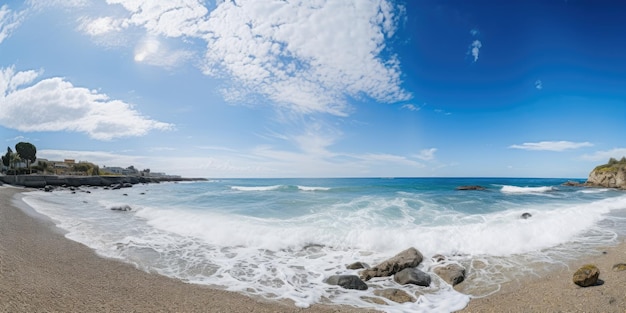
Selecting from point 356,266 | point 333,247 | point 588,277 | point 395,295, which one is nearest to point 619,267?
point 588,277

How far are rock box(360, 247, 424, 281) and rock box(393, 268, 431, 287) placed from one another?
0.26m

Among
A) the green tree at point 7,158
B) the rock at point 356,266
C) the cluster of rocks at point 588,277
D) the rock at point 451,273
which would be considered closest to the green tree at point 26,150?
the green tree at point 7,158

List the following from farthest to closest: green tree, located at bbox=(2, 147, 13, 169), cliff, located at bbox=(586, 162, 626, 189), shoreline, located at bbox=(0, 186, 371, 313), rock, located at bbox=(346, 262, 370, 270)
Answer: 1. green tree, located at bbox=(2, 147, 13, 169)
2. cliff, located at bbox=(586, 162, 626, 189)
3. rock, located at bbox=(346, 262, 370, 270)
4. shoreline, located at bbox=(0, 186, 371, 313)

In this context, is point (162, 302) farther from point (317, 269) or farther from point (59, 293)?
point (317, 269)

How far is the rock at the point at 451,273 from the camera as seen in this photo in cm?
627

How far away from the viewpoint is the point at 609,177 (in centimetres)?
5075

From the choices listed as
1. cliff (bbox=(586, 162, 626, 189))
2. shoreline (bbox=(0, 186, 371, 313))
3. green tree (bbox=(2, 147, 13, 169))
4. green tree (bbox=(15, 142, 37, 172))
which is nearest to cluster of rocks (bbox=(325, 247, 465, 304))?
shoreline (bbox=(0, 186, 371, 313))

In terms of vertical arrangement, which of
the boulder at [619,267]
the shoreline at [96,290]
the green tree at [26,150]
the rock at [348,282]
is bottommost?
the rock at [348,282]

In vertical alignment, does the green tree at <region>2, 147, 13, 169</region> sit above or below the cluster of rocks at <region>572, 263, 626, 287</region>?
above

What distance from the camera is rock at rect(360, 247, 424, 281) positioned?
663 centimetres

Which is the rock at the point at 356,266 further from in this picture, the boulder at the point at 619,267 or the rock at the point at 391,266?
the boulder at the point at 619,267

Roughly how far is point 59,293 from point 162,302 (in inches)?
64.6

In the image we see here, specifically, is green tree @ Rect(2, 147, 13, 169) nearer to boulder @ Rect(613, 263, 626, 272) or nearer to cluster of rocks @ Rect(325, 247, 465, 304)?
cluster of rocks @ Rect(325, 247, 465, 304)

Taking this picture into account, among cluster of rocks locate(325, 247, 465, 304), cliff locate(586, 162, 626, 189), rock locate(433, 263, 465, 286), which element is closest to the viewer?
cluster of rocks locate(325, 247, 465, 304)
